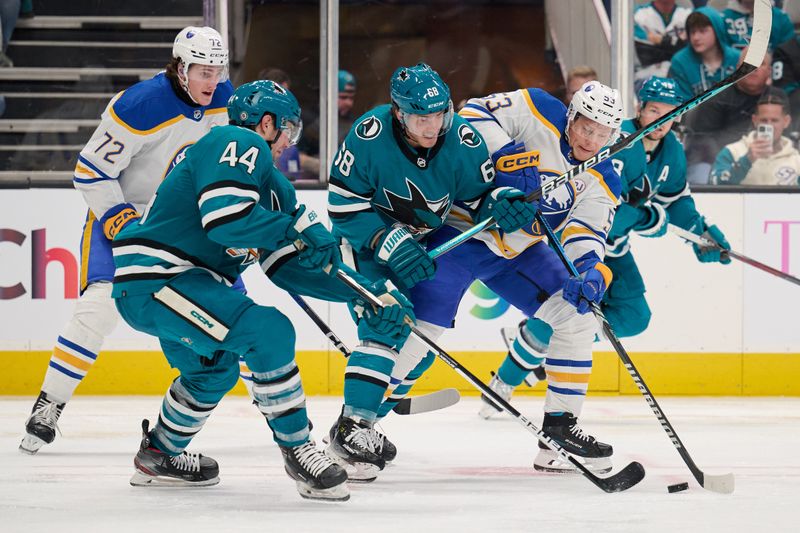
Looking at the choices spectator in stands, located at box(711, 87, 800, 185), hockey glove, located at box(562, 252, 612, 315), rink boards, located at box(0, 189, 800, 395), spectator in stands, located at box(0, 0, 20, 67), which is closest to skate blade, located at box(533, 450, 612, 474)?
hockey glove, located at box(562, 252, 612, 315)

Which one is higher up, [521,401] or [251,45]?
[251,45]

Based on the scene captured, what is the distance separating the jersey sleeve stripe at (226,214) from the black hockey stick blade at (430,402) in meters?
1.04

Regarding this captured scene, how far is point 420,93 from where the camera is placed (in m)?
2.90

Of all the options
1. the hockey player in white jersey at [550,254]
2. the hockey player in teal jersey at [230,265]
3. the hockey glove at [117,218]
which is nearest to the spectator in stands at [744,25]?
the hockey player in white jersey at [550,254]

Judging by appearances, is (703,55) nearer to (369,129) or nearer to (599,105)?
(599,105)

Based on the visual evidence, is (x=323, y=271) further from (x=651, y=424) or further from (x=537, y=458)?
(x=651, y=424)

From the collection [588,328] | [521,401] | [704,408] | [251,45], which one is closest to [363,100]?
[251,45]

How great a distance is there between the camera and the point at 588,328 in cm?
320

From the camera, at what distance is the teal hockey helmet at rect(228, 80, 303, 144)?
2.73 m

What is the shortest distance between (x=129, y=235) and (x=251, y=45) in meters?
2.69

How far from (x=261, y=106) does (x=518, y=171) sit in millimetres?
770

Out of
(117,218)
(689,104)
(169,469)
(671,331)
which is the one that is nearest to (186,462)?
(169,469)

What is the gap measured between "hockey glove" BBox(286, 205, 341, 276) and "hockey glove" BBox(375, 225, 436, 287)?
0.31 metres

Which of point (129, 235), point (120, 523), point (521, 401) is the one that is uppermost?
point (129, 235)
